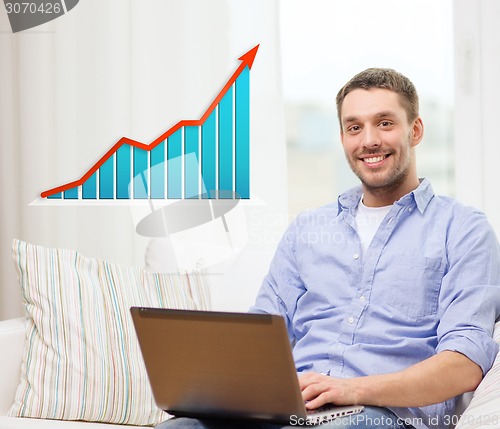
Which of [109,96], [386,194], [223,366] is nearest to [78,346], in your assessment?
[223,366]

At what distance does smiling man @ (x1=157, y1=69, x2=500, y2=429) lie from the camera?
139 cm

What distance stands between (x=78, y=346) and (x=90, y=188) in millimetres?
1202

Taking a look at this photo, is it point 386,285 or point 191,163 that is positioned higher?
point 191,163

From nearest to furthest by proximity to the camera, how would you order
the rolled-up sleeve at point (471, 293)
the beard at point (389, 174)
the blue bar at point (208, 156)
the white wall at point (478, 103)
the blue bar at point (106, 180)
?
the rolled-up sleeve at point (471, 293)
the beard at point (389, 174)
the white wall at point (478, 103)
the blue bar at point (208, 156)
the blue bar at point (106, 180)

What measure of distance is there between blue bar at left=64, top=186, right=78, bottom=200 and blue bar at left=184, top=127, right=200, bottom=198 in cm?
44

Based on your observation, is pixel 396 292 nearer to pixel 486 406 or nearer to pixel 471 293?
pixel 471 293

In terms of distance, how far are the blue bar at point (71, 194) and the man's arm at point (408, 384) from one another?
1765 millimetres

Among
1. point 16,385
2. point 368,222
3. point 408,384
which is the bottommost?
point 16,385

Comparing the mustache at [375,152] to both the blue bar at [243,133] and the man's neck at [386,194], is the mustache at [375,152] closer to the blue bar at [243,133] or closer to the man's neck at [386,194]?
the man's neck at [386,194]

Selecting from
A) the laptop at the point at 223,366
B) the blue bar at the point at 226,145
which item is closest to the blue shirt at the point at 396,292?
the laptop at the point at 223,366

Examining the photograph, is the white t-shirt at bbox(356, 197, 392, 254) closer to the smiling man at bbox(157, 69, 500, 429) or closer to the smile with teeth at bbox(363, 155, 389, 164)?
the smiling man at bbox(157, 69, 500, 429)

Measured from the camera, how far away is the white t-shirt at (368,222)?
5.55ft

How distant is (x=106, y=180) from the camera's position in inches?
116
